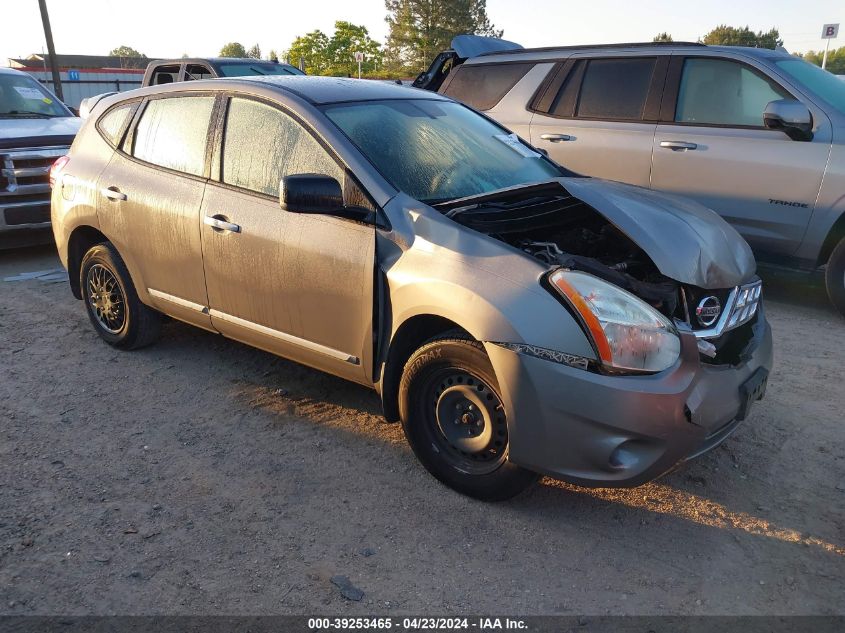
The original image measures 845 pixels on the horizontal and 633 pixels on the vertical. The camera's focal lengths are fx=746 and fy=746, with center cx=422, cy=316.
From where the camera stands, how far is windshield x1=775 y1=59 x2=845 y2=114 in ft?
19.1

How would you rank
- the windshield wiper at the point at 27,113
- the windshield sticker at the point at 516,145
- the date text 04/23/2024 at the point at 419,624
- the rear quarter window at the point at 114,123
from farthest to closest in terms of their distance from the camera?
the windshield wiper at the point at 27,113 < the rear quarter window at the point at 114,123 < the windshield sticker at the point at 516,145 < the date text 04/23/2024 at the point at 419,624

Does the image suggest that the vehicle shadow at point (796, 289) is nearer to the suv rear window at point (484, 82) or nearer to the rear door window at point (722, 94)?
the rear door window at point (722, 94)

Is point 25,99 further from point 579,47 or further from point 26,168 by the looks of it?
point 579,47

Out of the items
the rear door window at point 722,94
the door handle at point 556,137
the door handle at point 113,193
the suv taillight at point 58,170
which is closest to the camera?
the door handle at point 113,193

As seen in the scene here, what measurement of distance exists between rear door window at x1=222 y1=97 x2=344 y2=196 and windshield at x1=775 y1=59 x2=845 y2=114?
4244mm

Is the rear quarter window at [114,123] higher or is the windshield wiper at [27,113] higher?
the rear quarter window at [114,123]

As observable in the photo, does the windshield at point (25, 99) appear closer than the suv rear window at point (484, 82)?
No

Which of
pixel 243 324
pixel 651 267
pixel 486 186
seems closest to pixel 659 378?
pixel 651 267

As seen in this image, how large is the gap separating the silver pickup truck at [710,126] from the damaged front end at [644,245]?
2.53 metres

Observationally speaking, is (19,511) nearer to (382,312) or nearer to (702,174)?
(382,312)

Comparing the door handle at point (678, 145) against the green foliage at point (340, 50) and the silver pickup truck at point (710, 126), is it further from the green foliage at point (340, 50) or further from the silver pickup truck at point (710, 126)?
the green foliage at point (340, 50)

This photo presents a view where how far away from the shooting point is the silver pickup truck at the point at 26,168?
7496mm

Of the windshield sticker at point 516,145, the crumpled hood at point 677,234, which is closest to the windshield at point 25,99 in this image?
the windshield sticker at point 516,145

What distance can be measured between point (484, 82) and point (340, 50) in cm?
6199
